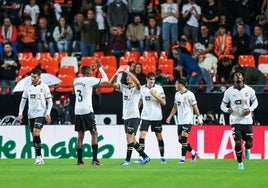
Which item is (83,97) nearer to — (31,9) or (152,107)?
(152,107)

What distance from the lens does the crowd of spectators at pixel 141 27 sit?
119 feet

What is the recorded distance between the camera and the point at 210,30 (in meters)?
36.9

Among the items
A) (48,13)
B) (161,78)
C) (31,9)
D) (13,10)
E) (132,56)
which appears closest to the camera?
(161,78)

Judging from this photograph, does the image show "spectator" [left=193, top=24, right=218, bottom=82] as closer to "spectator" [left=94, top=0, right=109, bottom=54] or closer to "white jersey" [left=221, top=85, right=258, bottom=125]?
"spectator" [left=94, top=0, right=109, bottom=54]

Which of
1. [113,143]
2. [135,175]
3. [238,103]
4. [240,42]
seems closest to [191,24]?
[240,42]

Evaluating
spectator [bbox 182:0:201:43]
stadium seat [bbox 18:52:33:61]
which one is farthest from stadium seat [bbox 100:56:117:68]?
spectator [bbox 182:0:201:43]

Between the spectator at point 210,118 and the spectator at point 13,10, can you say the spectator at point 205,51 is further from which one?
the spectator at point 13,10

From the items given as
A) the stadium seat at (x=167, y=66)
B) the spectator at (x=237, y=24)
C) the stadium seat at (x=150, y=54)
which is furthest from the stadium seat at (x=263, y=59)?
the stadium seat at (x=150, y=54)

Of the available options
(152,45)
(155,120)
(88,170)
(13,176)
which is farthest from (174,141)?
(13,176)

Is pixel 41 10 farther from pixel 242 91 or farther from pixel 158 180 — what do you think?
pixel 158 180

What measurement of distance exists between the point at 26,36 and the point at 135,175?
16369 mm

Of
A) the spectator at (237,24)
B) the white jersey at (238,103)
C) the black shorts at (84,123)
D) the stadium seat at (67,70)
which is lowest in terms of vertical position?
the black shorts at (84,123)

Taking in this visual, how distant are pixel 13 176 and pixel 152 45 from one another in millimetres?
16017

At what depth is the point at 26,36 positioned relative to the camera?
37.3 metres
